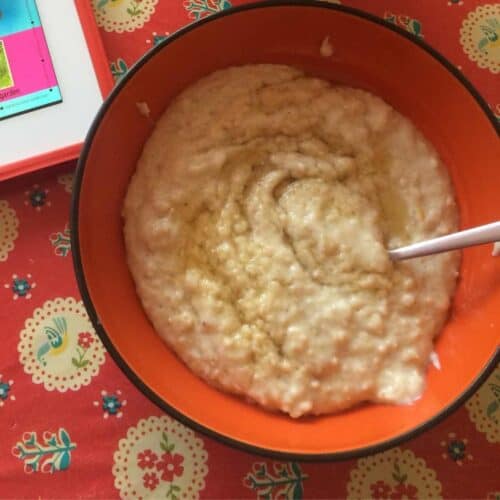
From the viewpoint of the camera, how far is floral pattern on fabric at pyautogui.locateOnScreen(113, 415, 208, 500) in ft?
3.43

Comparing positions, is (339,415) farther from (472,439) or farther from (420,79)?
(420,79)

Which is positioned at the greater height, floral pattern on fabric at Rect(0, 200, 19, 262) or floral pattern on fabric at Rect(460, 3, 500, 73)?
floral pattern on fabric at Rect(460, 3, 500, 73)

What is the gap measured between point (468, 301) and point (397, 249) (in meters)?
0.15

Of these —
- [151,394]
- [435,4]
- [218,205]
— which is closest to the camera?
[151,394]

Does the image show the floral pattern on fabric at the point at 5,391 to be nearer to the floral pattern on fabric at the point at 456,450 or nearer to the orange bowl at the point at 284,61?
the orange bowl at the point at 284,61

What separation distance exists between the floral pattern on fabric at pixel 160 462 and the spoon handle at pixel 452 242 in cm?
47

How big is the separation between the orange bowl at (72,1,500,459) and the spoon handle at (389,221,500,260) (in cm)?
11

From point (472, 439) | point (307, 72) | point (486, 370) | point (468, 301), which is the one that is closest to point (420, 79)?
point (307, 72)

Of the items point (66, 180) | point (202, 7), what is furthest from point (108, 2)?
point (66, 180)

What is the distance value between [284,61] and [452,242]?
44 cm

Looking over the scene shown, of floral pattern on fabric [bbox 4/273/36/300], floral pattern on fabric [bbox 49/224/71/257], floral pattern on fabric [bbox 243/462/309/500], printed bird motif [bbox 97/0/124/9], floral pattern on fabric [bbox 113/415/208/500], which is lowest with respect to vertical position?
floral pattern on fabric [bbox 243/462/309/500]

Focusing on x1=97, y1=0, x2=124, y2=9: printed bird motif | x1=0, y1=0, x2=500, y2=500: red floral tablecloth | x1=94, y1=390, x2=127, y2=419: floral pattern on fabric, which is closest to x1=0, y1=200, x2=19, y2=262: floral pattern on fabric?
x1=0, y1=0, x2=500, y2=500: red floral tablecloth

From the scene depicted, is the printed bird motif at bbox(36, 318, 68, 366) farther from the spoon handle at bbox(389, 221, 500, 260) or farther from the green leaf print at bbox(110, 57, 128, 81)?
the spoon handle at bbox(389, 221, 500, 260)

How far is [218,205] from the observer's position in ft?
3.41
